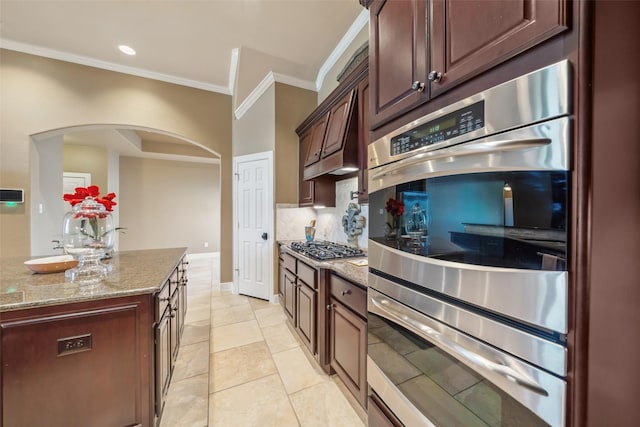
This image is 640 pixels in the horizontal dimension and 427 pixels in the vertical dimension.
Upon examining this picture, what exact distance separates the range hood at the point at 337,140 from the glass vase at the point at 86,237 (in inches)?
71.0

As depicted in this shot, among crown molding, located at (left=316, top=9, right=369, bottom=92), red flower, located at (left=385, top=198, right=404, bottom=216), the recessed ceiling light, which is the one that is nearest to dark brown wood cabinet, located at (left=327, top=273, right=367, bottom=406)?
red flower, located at (left=385, top=198, right=404, bottom=216)

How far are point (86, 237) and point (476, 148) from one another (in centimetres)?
229

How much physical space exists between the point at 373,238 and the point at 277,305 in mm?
2665

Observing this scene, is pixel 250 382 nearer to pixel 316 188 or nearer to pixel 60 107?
pixel 316 188

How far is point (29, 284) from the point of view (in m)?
1.39

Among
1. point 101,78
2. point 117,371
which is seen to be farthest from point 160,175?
point 117,371

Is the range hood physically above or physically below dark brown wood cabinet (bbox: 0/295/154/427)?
above

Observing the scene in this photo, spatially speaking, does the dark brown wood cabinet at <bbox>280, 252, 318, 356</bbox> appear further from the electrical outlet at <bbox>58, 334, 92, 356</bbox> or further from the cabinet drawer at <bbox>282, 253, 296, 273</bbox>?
the electrical outlet at <bbox>58, 334, 92, 356</bbox>

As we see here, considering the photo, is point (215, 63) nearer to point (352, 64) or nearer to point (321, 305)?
point (352, 64)

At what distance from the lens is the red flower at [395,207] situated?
3.36ft

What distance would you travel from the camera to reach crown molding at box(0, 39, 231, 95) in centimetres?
306

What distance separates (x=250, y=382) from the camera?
1912 millimetres

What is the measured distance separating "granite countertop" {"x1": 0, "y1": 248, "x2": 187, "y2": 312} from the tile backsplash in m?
1.70

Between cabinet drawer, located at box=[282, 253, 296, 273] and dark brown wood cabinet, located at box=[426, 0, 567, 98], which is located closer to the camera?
dark brown wood cabinet, located at box=[426, 0, 567, 98]
